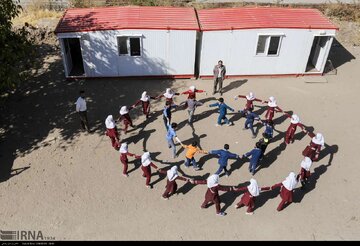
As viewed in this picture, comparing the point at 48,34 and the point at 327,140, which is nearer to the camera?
the point at 327,140

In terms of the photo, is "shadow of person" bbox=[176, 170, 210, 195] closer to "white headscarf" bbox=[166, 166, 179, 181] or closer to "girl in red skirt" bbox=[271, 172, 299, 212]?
"white headscarf" bbox=[166, 166, 179, 181]

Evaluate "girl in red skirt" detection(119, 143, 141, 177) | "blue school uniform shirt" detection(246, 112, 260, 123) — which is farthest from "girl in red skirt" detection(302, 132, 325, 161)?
"girl in red skirt" detection(119, 143, 141, 177)

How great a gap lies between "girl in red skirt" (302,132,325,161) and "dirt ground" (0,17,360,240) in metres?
0.58

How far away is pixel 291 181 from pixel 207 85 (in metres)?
7.74

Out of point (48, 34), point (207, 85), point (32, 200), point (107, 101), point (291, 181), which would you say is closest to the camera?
point (291, 181)

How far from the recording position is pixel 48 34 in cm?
2072

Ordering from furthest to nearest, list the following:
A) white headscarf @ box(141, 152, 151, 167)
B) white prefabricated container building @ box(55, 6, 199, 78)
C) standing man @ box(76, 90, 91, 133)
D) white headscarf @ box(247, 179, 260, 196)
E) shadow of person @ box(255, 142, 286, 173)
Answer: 1. white prefabricated container building @ box(55, 6, 199, 78)
2. standing man @ box(76, 90, 91, 133)
3. shadow of person @ box(255, 142, 286, 173)
4. white headscarf @ box(141, 152, 151, 167)
5. white headscarf @ box(247, 179, 260, 196)

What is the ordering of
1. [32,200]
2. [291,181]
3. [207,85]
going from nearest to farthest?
[291,181] < [32,200] < [207,85]

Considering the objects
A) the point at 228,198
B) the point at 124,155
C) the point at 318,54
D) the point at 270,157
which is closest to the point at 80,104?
the point at 124,155

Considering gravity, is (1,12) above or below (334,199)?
above

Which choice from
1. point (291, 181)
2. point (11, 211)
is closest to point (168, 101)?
point (291, 181)

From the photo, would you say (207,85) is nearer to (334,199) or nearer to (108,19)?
(108,19)

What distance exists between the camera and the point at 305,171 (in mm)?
12148

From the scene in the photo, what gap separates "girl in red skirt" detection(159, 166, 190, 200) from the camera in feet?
37.8
